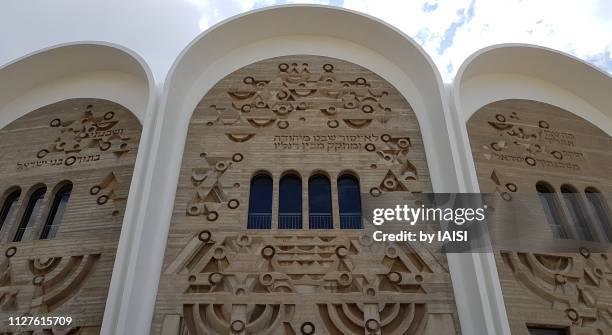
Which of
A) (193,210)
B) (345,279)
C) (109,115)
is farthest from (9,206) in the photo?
(345,279)

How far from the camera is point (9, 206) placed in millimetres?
5000

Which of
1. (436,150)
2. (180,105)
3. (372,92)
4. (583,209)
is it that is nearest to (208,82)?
(180,105)

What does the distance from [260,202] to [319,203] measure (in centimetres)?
52

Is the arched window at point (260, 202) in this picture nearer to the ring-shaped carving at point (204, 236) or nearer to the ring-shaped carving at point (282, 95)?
the ring-shaped carving at point (204, 236)

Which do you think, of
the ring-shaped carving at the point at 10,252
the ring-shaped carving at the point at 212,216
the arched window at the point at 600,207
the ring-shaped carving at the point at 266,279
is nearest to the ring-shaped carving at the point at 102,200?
the ring-shaped carving at the point at 10,252

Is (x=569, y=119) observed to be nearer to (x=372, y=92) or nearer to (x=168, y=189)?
(x=372, y=92)

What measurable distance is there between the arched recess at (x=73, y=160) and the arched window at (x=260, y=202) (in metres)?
0.99

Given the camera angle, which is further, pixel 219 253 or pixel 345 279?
pixel 219 253

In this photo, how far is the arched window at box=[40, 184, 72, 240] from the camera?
4.71 m

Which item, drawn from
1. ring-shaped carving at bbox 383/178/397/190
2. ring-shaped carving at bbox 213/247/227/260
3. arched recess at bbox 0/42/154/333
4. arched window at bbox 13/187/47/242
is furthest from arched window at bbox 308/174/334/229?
arched window at bbox 13/187/47/242

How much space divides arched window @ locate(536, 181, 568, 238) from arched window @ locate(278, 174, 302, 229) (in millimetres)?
2211

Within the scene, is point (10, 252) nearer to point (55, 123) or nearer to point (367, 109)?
point (55, 123)

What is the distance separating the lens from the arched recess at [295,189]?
3.98 metres

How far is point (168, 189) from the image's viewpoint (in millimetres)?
4633
